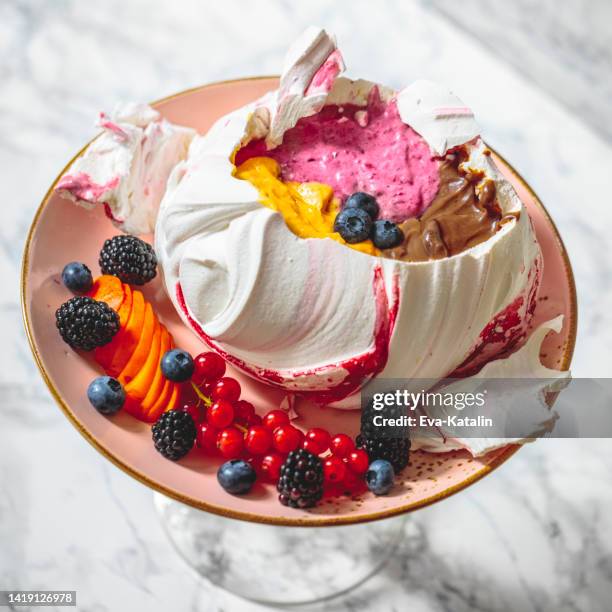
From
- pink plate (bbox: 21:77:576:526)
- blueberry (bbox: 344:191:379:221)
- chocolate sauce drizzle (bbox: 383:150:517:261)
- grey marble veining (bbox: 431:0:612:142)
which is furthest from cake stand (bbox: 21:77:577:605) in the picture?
grey marble veining (bbox: 431:0:612:142)

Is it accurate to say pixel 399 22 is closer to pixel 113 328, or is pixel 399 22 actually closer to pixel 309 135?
pixel 309 135

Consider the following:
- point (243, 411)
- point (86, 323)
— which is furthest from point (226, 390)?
point (86, 323)

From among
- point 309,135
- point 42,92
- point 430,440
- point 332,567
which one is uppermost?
point 42,92

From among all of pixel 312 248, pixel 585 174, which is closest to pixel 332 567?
pixel 312 248

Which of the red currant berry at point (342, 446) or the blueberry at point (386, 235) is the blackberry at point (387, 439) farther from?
the blueberry at point (386, 235)

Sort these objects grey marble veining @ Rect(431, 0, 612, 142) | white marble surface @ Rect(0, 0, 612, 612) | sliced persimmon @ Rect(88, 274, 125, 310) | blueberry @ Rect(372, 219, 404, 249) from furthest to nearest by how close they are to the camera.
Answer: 1. grey marble veining @ Rect(431, 0, 612, 142)
2. white marble surface @ Rect(0, 0, 612, 612)
3. sliced persimmon @ Rect(88, 274, 125, 310)
4. blueberry @ Rect(372, 219, 404, 249)

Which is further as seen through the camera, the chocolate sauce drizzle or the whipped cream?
the whipped cream

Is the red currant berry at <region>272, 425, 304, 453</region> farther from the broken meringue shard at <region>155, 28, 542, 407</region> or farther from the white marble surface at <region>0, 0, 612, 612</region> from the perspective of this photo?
the white marble surface at <region>0, 0, 612, 612</region>
